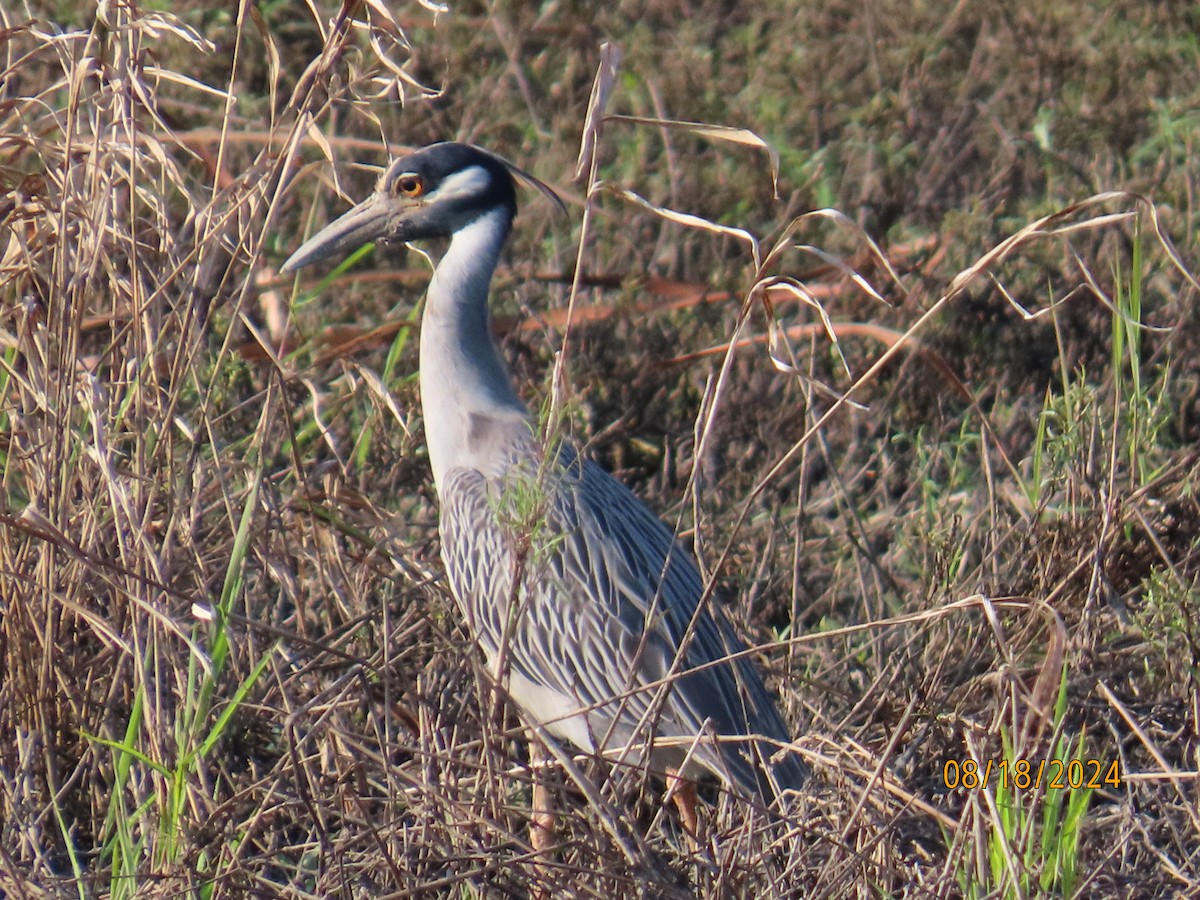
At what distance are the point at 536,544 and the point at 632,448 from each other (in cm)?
154

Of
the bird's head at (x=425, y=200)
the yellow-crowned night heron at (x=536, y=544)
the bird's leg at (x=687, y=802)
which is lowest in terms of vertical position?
the bird's leg at (x=687, y=802)

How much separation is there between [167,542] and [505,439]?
1.30 meters

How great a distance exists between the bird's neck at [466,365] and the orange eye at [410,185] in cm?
14

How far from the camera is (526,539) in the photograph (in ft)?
7.18

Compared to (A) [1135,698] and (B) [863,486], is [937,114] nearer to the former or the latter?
(B) [863,486]

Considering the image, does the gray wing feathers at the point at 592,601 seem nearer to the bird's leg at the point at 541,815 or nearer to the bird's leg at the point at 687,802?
the bird's leg at the point at 687,802

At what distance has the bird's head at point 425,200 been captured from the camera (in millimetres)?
4020

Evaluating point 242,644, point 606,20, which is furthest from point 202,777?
point 606,20

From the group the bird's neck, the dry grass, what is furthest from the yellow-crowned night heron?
the dry grass

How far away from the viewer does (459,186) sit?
13.3 ft

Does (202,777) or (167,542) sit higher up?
(167,542)
